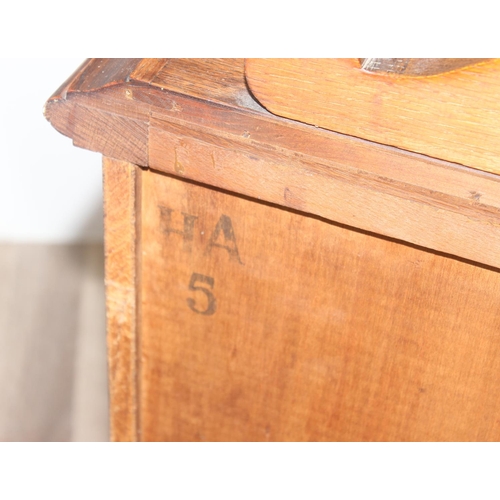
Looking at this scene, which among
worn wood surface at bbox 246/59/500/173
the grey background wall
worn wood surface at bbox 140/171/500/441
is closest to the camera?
worn wood surface at bbox 246/59/500/173

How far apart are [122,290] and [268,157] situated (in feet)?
0.85

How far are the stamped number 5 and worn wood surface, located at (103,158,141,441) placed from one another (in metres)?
0.06

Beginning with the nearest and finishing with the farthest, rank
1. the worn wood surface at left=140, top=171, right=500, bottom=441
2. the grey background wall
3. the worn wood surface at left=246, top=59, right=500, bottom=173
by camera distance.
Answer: the worn wood surface at left=246, top=59, right=500, bottom=173 → the worn wood surface at left=140, top=171, right=500, bottom=441 → the grey background wall

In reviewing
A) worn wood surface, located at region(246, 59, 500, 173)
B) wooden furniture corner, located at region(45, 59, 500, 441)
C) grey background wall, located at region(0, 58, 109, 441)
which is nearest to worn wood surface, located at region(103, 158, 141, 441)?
wooden furniture corner, located at region(45, 59, 500, 441)

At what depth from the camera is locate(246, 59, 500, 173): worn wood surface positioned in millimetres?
679

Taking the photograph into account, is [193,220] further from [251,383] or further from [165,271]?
[251,383]

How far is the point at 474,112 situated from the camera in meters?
0.68

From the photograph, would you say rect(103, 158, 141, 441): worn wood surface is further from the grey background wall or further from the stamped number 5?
the grey background wall

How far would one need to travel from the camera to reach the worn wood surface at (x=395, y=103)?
68cm

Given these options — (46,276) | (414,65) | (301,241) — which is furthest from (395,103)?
(46,276)

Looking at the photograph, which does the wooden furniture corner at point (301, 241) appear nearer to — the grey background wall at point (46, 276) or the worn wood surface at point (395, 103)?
the worn wood surface at point (395, 103)

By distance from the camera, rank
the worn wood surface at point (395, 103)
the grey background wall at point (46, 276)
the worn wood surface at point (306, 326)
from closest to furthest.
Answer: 1. the worn wood surface at point (395, 103)
2. the worn wood surface at point (306, 326)
3. the grey background wall at point (46, 276)

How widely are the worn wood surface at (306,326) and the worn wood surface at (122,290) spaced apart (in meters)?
0.02

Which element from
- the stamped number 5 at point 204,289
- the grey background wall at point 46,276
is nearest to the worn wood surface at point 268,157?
the stamped number 5 at point 204,289
